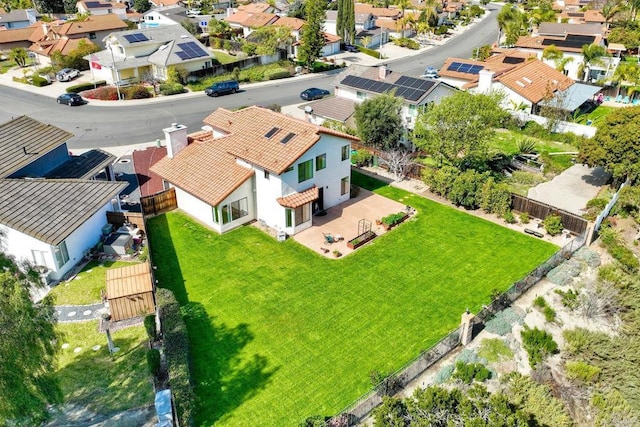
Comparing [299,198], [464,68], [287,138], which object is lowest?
[299,198]

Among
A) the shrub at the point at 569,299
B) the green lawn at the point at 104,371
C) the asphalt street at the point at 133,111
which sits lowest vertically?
the shrub at the point at 569,299

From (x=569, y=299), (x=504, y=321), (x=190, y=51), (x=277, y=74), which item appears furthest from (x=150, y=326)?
(x=190, y=51)

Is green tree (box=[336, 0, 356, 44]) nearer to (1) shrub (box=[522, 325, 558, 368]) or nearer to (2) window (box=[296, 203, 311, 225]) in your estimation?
(2) window (box=[296, 203, 311, 225])

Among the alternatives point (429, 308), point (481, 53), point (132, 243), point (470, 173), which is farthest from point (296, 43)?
point (429, 308)

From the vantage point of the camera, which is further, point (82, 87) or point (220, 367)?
point (82, 87)

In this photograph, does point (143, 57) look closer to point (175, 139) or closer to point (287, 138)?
point (175, 139)

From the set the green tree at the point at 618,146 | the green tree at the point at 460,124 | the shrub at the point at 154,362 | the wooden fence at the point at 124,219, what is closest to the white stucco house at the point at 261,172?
the wooden fence at the point at 124,219

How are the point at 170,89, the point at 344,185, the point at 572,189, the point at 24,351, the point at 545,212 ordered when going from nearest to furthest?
the point at 24,351 < the point at 545,212 < the point at 344,185 < the point at 572,189 < the point at 170,89

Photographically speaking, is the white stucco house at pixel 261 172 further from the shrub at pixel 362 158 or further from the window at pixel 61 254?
the window at pixel 61 254
